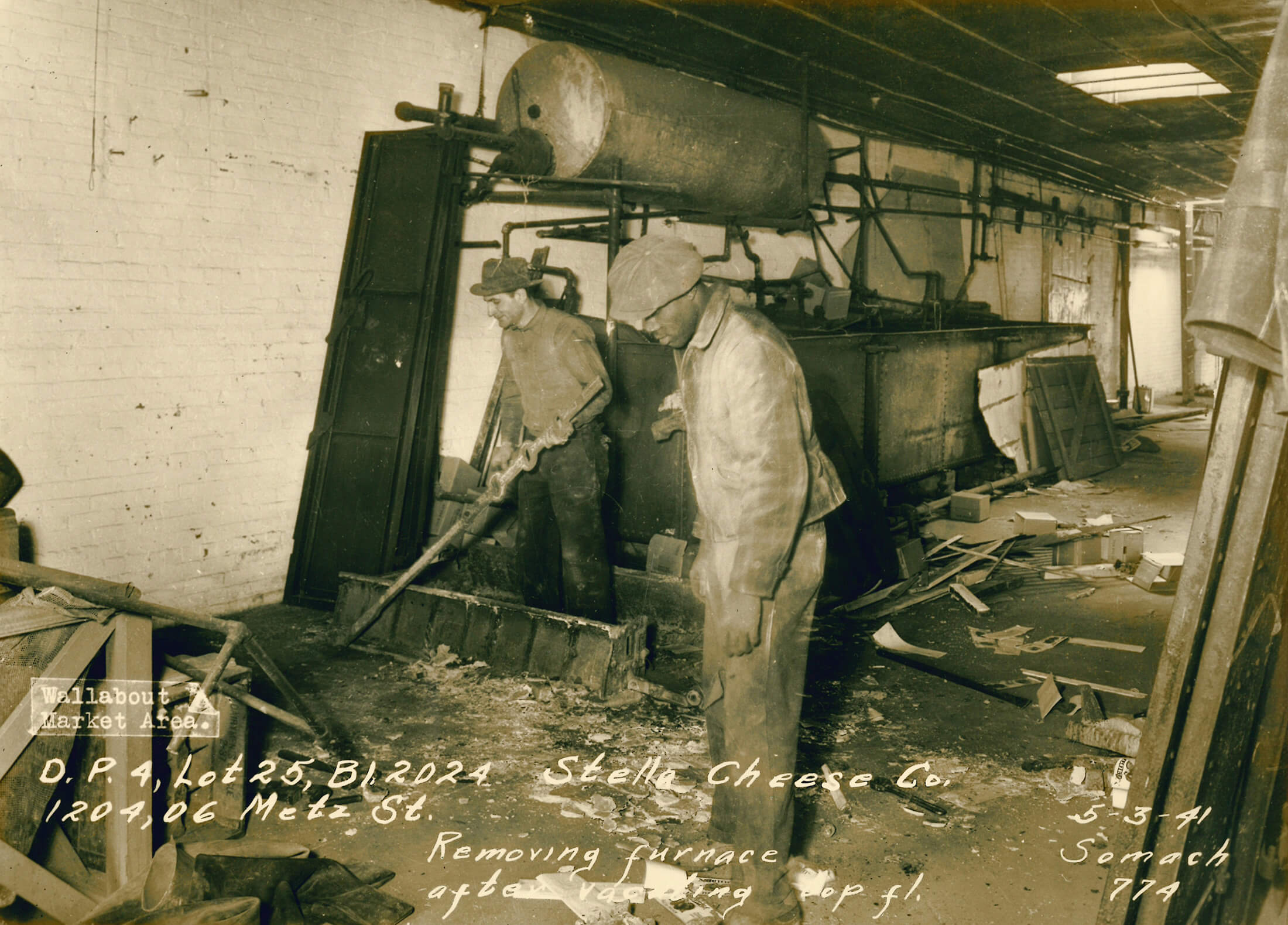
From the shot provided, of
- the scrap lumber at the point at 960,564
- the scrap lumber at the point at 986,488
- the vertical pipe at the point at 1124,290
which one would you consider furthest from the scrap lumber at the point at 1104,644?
the vertical pipe at the point at 1124,290

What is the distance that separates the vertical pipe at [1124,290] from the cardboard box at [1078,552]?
11.6 meters

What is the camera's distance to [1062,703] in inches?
182

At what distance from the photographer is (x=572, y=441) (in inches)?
204

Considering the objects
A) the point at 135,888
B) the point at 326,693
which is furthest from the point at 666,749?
the point at 135,888

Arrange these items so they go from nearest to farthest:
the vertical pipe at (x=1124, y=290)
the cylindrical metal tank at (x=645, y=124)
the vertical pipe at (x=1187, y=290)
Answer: the cylindrical metal tank at (x=645, y=124) < the vertical pipe at (x=1124, y=290) < the vertical pipe at (x=1187, y=290)

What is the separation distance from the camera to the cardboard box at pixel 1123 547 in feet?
23.9

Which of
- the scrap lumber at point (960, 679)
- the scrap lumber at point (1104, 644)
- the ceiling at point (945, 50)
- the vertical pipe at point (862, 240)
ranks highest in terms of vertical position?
the ceiling at point (945, 50)

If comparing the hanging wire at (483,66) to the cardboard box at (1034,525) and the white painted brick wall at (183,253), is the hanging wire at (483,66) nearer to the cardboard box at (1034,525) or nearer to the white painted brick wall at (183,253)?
the white painted brick wall at (183,253)

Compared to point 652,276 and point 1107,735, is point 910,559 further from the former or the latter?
point 652,276

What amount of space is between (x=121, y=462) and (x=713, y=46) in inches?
226

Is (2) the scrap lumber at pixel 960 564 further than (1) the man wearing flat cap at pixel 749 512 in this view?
Yes

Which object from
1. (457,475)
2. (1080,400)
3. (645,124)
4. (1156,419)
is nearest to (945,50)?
(645,124)

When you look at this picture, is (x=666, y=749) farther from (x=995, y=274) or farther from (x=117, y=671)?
(x=995, y=274)

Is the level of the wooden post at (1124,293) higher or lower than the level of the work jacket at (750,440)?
higher
